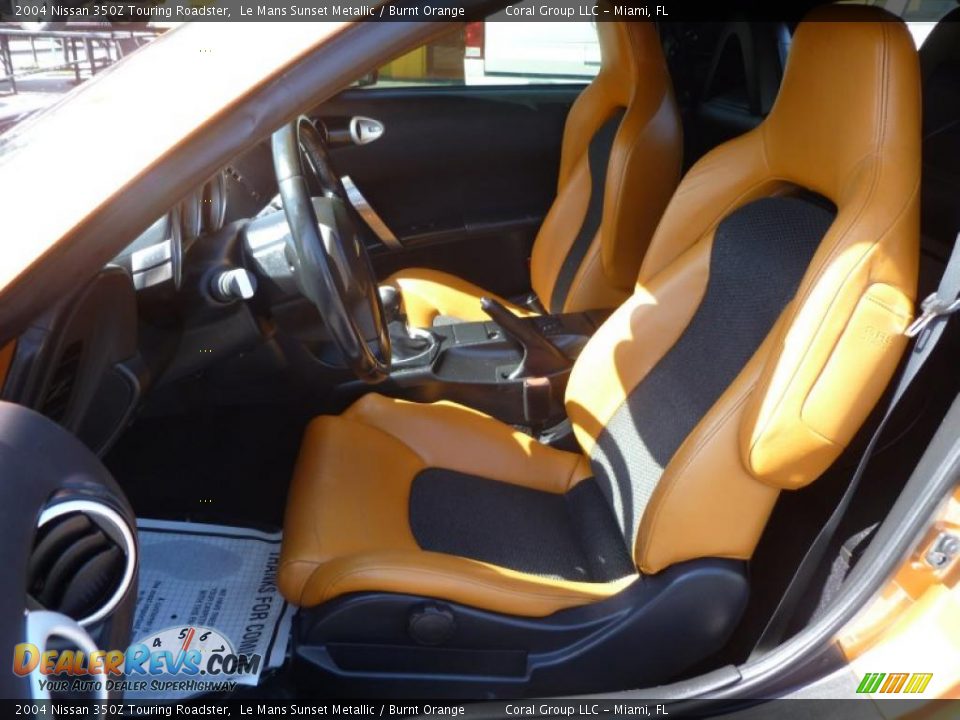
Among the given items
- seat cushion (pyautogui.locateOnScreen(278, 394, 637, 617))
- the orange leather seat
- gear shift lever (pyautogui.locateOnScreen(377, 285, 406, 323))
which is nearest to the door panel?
the orange leather seat

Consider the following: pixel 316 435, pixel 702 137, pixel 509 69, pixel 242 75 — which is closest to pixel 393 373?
pixel 316 435

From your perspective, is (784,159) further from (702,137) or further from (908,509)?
(702,137)

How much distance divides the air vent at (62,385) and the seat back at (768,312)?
2.39 feet

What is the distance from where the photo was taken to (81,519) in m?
0.66

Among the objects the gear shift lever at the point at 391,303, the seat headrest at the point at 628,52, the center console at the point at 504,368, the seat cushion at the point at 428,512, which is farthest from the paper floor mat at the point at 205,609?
the seat headrest at the point at 628,52

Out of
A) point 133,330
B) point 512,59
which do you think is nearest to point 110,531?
point 133,330

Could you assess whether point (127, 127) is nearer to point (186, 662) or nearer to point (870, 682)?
point (186, 662)

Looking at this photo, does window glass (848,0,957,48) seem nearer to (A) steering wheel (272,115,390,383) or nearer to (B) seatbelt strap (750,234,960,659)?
(B) seatbelt strap (750,234,960,659)

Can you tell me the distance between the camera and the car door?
2592 millimetres

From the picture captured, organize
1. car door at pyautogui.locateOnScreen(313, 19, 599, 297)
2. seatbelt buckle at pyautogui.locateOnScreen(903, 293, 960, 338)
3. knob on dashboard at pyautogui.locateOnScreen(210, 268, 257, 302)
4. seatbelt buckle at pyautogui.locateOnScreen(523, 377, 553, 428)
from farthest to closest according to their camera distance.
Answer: car door at pyautogui.locateOnScreen(313, 19, 599, 297)
seatbelt buckle at pyautogui.locateOnScreen(523, 377, 553, 428)
knob on dashboard at pyautogui.locateOnScreen(210, 268, 257, 302)
seatbelt buckle at pyautogui.locateOnScreen(903, 293, 960, 338)

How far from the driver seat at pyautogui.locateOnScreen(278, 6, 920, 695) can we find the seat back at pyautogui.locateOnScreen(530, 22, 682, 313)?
55 cm

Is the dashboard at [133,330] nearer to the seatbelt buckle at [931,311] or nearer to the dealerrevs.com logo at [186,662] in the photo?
the dealerrevs.com logo at [186,662]

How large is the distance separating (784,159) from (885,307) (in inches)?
12.6
